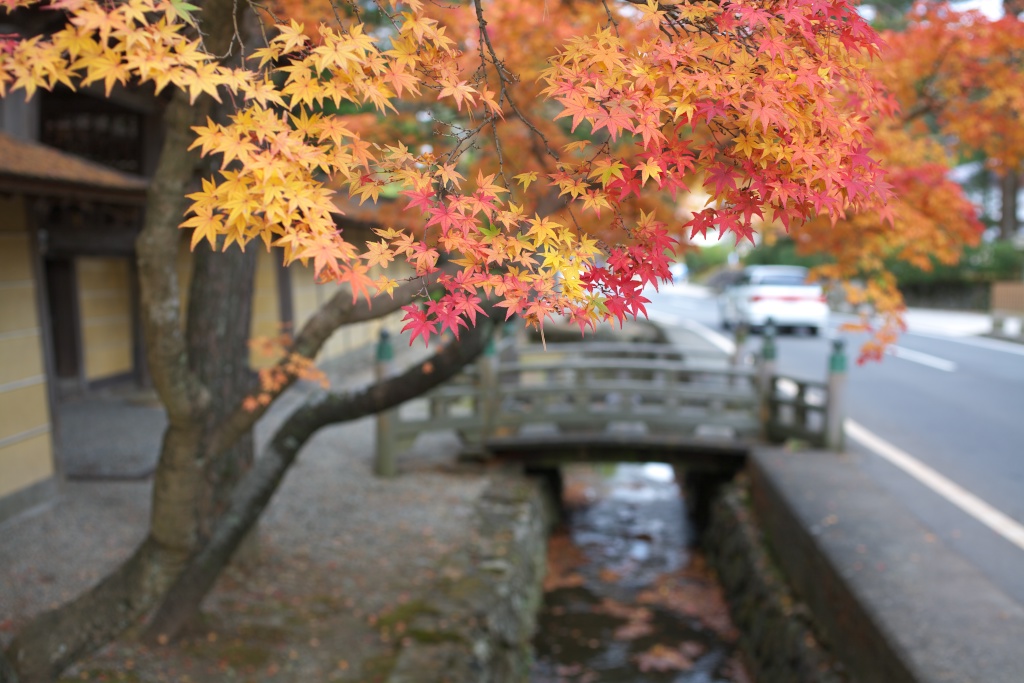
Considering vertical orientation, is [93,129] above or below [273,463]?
above

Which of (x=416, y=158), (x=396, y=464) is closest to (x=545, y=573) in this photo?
(x=396, y=464)

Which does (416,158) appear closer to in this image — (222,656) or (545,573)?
(222,656)

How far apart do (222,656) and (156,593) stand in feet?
2.06

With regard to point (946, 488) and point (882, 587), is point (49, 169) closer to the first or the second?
point (882, 587)

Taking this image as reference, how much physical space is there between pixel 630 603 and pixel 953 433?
4.49 m

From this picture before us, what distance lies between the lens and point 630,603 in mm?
7727

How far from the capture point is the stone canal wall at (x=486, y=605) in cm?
466

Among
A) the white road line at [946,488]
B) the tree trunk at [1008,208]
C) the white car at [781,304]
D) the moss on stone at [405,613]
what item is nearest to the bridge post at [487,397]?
the moss on stone at [405,613]

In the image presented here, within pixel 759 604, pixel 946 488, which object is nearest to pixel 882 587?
pixel 759 604

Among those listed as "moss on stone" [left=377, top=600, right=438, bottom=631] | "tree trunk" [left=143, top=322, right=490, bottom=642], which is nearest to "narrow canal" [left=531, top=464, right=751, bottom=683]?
"moss on stone" [left=377, top=600, right=438, bottom=631]

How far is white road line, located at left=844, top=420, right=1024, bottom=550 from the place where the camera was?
20.6 feet

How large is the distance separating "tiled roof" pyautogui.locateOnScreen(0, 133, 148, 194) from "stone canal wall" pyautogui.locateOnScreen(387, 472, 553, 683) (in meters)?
3.78

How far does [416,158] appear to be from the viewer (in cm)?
254

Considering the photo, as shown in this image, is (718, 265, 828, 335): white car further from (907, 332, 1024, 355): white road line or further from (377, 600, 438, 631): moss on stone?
(377, 600, 438, 631): moss on stone
